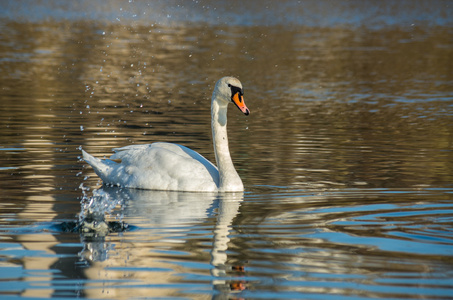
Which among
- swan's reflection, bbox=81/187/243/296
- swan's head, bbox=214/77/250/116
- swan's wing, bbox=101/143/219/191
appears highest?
swan's head, bbox=214/77/250/116

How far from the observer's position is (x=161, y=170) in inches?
480

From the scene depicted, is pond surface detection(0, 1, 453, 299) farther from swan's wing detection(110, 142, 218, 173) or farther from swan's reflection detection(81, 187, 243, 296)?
swan's wing detection(110, 142, 218, 173)

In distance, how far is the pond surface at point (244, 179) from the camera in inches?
296

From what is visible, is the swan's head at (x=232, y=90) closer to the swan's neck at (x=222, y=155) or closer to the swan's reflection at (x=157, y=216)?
the swan's neck at (x=222, y=155)

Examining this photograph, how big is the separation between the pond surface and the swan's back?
28 centimetres

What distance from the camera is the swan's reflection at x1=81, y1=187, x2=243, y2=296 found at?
25.9ft

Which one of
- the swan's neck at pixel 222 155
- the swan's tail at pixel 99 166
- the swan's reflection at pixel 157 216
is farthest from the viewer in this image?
the swan's tail at pixel 99 166

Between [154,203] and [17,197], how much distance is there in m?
1.81

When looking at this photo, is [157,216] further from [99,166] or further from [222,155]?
[99,166]

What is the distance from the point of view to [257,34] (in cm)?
4900

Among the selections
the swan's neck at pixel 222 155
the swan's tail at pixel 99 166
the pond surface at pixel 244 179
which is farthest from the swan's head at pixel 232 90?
the swan's tail at pixel 99 166

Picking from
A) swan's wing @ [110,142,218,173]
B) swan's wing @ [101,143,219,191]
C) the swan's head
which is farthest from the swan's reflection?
the swan's head

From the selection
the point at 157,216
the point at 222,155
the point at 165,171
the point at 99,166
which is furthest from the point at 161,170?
the point at 157,216

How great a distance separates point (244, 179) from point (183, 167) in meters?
1.35
